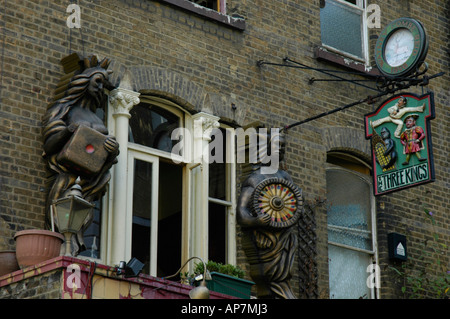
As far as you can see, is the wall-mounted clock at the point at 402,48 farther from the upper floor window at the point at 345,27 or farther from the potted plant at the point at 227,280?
the potted plant at the point at 227,280

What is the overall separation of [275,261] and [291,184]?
106 centimetres

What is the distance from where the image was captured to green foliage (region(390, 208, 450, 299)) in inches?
605

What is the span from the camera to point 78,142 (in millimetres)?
12125

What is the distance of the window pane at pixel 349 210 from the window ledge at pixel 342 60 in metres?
1.64

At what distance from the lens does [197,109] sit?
14094 mm

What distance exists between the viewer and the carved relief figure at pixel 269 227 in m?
13.8

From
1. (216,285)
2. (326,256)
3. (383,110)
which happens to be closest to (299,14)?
(383,110)

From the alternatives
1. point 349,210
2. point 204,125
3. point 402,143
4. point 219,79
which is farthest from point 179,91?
point 349,210

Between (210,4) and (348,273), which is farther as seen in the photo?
(348,273)

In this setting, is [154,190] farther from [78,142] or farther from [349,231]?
[349,231]

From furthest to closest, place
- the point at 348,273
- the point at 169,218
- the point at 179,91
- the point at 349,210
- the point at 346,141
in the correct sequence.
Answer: the point at 349,210 → the point at 346,141 → the point at 348,273 → the point at 179,91 → the point at 169,218

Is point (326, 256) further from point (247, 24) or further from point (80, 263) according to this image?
point (80, 263)

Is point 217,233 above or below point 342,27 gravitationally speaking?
below

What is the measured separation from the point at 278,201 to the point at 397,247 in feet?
9.47
